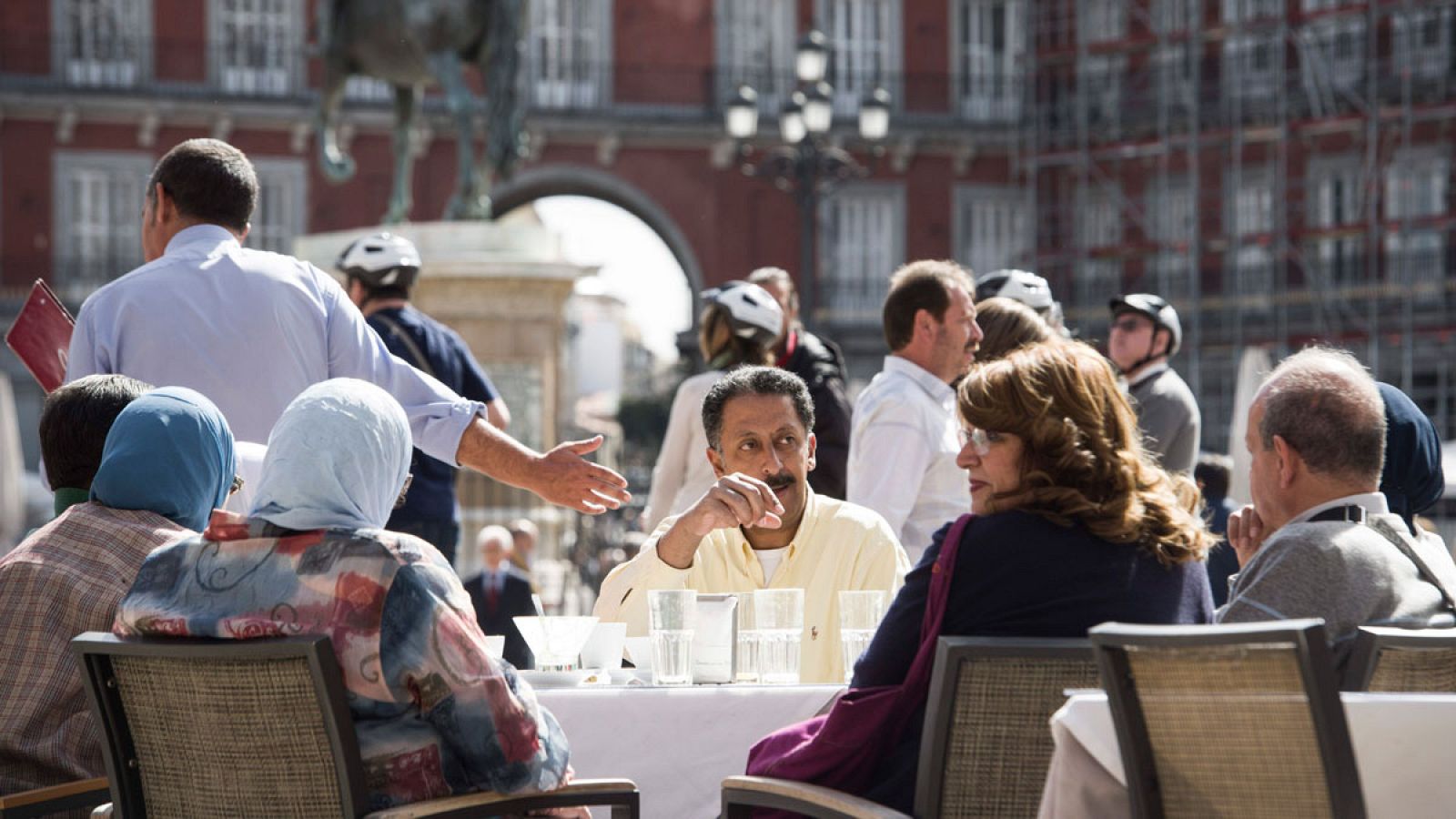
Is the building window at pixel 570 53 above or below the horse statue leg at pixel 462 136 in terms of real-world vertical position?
above

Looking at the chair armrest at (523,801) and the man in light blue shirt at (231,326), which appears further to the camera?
the man in light blue shirt at (231,326)

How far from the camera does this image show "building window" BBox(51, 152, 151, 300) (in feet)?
95.4

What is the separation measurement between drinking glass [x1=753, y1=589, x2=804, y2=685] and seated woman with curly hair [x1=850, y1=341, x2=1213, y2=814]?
1.26ft

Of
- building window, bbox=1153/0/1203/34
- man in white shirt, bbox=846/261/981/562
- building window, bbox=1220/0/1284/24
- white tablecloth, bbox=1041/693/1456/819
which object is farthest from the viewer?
building window, bbox=1153/0/1203/34

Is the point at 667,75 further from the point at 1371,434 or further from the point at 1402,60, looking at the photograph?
the point at 1371,434

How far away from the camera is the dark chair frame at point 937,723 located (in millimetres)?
2664

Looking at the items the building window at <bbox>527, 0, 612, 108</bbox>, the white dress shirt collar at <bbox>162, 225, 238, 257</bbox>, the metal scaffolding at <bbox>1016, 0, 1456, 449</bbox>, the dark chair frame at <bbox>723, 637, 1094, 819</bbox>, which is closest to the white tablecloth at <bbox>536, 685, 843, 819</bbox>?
the dark chair frame at <bbox>723, 637, 1094, 819</bbox>

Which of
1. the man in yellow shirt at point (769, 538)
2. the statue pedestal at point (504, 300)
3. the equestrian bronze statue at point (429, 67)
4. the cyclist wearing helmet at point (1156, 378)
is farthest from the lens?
the equestrian bronze statue at point (429, 67)

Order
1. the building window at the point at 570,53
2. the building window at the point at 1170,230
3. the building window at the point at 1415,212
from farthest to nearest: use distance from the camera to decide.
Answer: the building window at the point at 570,53 < the building window at the point at 1170,230 < the building window at the point at 1415,212

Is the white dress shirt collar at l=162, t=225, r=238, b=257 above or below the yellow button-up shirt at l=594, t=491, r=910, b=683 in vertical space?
above

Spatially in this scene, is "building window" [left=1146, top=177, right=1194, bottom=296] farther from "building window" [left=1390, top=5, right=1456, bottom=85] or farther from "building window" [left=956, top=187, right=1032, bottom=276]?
"building window" [left=1390, top=5, right=1456, bottom=85]

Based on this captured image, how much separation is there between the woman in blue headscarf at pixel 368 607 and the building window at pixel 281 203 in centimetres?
2736

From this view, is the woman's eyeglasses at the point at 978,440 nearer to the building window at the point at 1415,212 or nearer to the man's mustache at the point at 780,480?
the man's mustache at the point at 780,480

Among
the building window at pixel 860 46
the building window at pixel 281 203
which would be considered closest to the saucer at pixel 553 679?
the building window at pixel 281 203
